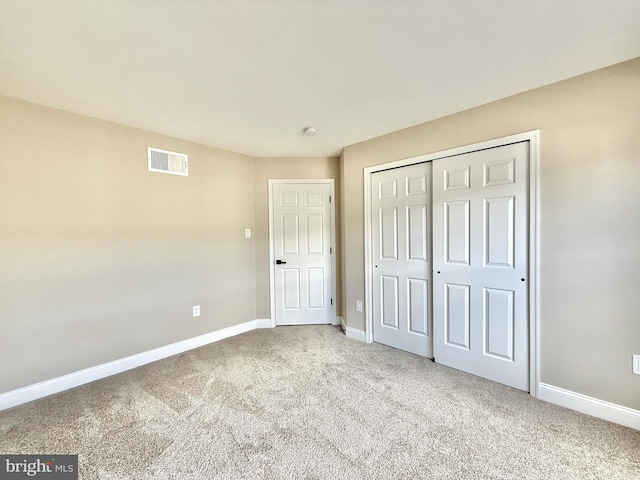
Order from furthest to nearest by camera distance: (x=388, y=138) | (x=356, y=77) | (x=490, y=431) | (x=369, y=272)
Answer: (x=369, y=272) → (x=388, y=138) → (x=356, y=77) → (x=490, y=431)

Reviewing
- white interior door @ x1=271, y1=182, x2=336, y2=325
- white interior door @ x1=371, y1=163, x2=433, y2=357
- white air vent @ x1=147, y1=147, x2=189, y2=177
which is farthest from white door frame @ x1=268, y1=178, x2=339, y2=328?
white air vent @ x1=147, y1=147, x2=189, y2=177

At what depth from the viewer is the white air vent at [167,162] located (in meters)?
2.73

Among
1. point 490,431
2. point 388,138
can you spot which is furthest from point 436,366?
point 388,138

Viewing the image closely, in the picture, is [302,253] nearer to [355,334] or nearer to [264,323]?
[264,323]

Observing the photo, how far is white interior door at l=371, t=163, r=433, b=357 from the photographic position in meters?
2.67

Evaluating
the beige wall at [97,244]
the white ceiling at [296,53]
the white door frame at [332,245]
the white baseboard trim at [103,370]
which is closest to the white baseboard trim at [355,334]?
the white door frame at [332,245]

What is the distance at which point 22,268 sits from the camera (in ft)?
6.69

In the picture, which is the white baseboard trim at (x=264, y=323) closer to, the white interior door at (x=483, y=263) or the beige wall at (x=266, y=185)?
the beige wall at (x=266, y=185)

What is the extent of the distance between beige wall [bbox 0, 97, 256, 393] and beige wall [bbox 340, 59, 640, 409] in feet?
10.4

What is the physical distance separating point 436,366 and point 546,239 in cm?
144

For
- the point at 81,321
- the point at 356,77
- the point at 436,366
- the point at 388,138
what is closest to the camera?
the point at 356,77

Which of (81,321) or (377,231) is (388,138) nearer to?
(377,231)

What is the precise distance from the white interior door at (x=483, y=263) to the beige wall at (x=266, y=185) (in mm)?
1453

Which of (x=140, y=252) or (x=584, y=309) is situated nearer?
(x=584, y=309)
